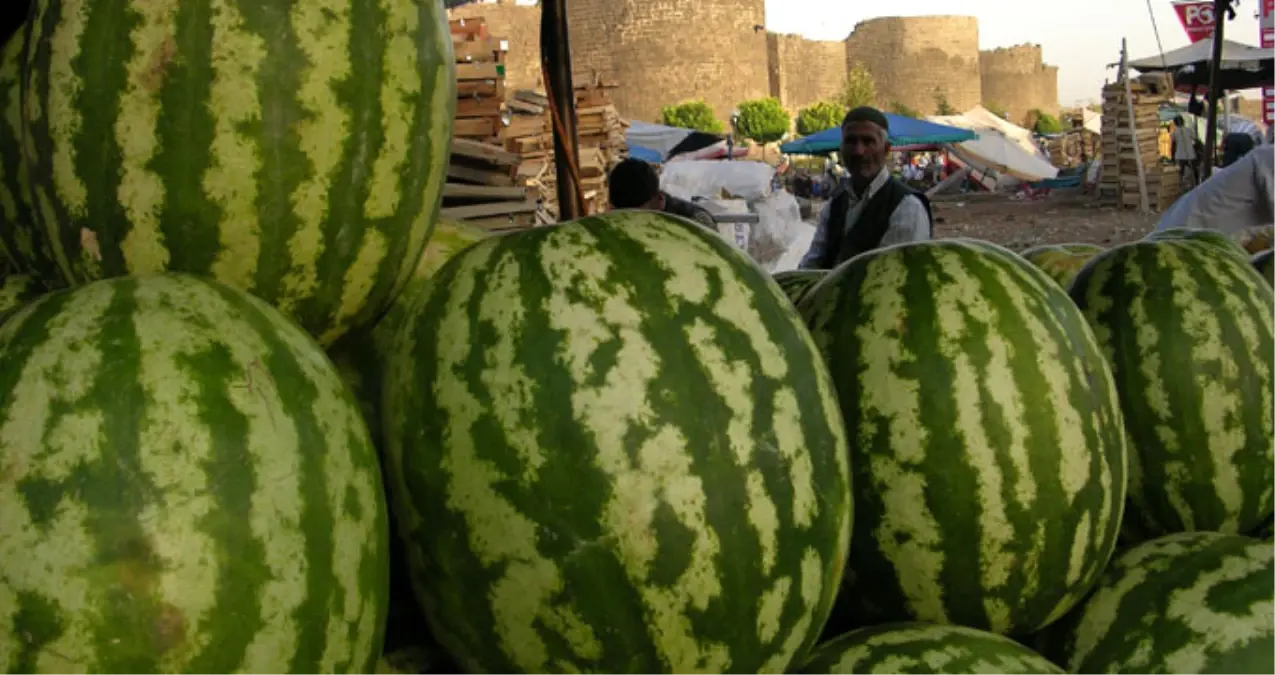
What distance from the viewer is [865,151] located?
17.4 feet

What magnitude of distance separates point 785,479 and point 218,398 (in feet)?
1.90

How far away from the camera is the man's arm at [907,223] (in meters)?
4.75

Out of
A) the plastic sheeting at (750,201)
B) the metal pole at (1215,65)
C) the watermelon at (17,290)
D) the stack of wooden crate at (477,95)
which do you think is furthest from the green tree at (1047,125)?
the watermelon at (17,290)

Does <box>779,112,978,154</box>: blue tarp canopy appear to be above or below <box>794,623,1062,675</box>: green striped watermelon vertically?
below

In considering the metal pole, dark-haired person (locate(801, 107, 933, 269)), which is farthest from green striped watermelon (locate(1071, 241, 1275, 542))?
the metal pole

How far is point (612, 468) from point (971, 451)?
0.55m

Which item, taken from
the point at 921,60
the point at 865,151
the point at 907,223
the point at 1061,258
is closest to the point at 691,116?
the point at 921,60

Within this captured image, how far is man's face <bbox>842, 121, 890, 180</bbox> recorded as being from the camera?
531cm

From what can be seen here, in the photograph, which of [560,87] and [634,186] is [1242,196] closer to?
[634,186]

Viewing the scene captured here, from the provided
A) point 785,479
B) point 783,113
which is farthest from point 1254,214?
point 783,113

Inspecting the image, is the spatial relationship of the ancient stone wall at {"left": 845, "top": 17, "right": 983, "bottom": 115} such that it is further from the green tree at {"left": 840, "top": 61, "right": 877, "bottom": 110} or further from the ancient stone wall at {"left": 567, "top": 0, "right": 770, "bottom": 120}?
the ancient stone wall at {"left": 567, "top": 0, "right": 770, "bottom": 120}

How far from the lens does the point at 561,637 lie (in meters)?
1.20

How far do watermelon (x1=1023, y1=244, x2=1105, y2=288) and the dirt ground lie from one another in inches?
465

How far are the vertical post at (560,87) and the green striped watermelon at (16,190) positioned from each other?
0.65 meters
